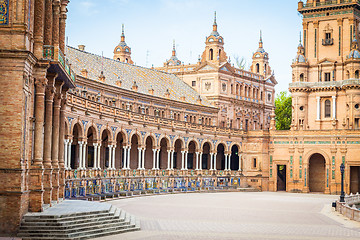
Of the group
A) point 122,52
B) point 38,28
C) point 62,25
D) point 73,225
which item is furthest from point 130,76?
point 73,225

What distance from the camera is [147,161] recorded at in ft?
204

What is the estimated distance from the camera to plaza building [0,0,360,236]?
40219mm

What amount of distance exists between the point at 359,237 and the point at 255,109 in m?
61.5

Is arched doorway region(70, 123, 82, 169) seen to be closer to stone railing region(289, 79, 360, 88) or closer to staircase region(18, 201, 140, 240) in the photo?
staircase region(18, 201, 140, 240)

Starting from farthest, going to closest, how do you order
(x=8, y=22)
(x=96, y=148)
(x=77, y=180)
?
1. (x=96, y=148)
2. (x=77, y=180)
3. (x=8, y=22)

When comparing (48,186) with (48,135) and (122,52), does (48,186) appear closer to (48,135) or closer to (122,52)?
(48,135)

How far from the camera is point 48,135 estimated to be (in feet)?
92.6

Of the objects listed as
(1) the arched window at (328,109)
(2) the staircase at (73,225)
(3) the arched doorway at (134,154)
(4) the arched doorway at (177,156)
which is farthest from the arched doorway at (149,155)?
(2) the staircase at (73,225)

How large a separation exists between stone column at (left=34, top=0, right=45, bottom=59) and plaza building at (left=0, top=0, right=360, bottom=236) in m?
1.01

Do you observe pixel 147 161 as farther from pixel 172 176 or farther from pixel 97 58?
pixel 97 58

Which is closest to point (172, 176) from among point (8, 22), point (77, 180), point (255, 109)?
point (77, 180)

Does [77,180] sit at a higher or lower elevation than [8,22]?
lower

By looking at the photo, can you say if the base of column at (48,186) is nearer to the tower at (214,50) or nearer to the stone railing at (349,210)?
the stone railing at (349,210)

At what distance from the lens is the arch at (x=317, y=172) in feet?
228
